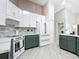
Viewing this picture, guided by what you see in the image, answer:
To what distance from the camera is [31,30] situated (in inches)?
277

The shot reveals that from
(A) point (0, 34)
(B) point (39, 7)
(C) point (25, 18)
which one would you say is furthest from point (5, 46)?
(B) point (39, 7)

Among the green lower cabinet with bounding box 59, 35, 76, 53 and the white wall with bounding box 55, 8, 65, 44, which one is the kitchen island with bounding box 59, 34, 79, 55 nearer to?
the green lower cabinet with bounding box 59, 35, 76, 53

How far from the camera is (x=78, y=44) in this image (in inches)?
174

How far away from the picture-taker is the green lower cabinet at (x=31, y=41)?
5664mm

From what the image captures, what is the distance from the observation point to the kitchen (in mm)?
3598

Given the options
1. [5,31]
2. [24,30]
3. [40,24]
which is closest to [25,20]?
[24,30]

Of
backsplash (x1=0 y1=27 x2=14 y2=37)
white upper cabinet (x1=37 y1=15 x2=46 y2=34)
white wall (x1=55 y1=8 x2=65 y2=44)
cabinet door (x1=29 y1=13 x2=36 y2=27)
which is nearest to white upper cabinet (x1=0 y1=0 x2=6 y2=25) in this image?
backsplash (x1=0 y1=27 x2=14 y2=37)

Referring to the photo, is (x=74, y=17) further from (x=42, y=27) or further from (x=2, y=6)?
(x=2, y=6)

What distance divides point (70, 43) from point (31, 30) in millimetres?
2870

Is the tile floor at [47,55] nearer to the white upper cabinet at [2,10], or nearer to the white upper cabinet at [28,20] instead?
the white upper cabinet at [2,10]

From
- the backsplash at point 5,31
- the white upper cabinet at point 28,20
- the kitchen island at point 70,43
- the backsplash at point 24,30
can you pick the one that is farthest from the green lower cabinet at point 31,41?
the kitchen island at point 70,43

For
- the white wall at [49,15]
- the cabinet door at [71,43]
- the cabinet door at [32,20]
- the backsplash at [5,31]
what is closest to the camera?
the backsplash at [5,31]

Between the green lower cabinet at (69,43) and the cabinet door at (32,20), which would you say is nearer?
the green lower cabinet at (69,43)

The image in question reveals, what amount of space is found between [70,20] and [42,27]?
17.9 feet
